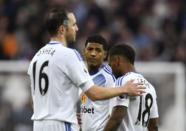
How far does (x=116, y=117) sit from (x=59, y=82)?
0.68 m

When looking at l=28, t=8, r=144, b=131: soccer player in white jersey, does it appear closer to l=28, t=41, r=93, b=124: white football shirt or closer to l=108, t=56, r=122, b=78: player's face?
l=28, t=41, r=93, b=124: white football shirt

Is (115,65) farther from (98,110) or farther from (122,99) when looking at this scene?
(98,110)

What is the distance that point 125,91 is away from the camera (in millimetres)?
8641

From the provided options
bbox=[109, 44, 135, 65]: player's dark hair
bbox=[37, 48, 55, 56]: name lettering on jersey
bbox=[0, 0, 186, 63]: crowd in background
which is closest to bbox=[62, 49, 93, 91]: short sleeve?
bbox=[37, 48, 55, 56]: name lettering on jersey

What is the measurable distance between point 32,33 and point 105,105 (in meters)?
8.79

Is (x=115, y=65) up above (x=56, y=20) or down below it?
below

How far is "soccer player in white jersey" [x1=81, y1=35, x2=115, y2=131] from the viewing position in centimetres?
992

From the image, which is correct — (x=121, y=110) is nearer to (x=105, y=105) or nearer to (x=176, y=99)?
(x=105, y=105)

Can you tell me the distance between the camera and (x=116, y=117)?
902cm

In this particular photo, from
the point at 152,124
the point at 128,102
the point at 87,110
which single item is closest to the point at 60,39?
the point at 128,102

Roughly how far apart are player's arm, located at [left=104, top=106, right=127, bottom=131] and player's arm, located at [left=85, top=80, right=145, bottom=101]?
0.38 m

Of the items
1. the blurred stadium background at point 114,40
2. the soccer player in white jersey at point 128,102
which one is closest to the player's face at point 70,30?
the soccer player in white jersey at point 128,102

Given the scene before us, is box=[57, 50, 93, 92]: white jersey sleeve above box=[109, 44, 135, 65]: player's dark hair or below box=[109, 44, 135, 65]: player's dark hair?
below

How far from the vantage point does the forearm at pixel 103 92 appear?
28.4 feet
